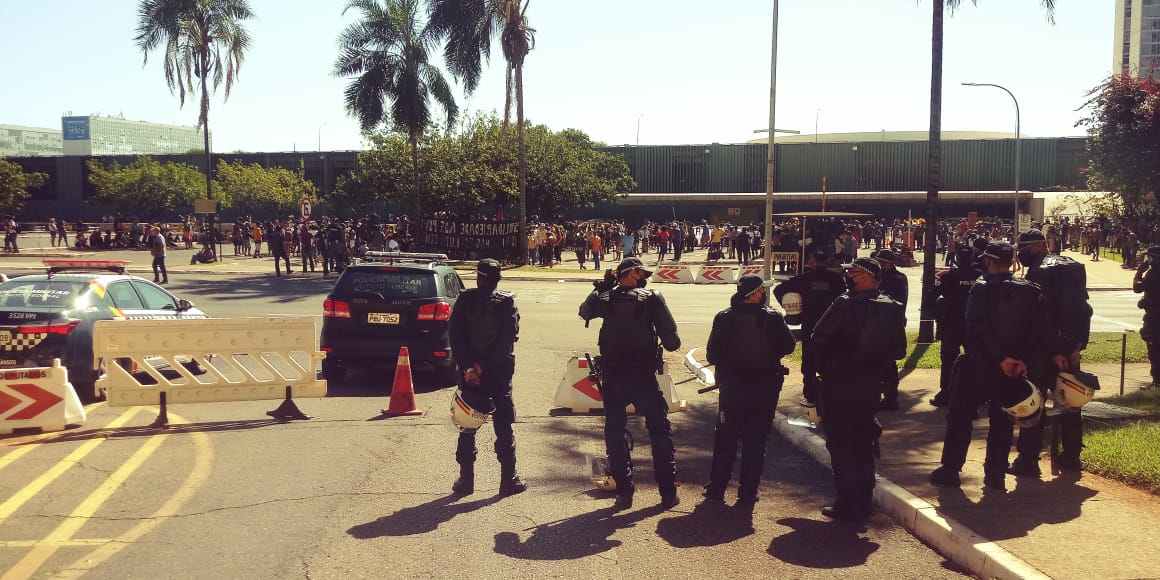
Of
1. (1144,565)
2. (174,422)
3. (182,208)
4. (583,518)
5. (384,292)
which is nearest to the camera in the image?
(1144,565)

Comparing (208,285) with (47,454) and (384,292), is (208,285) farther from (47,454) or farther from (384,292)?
(47,454)

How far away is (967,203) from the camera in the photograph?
203 ft

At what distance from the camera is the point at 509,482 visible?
6.86 m

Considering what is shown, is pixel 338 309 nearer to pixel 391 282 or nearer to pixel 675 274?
pixel 391 282

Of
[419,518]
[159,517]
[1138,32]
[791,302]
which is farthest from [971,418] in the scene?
[1138,32]

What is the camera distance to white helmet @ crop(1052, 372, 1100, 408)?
677cm

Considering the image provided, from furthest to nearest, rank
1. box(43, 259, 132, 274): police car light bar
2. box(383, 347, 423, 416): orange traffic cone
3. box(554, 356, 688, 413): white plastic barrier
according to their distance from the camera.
A: box(43, 259, 132, 274): police car light bar < box(554, 356, 688, 413): white plastic barrier < box(383, 347, 423, 416): orange traffic cone

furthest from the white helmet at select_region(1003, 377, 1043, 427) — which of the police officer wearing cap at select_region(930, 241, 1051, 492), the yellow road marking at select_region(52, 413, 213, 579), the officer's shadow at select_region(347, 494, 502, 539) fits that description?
the yellow road marking at select_region(52, 413, 213, 579)

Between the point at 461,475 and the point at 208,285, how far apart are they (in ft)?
75.4

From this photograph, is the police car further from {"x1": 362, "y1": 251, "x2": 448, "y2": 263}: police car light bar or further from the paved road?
{"x1": 362, "y1": 251, "x2": 448, "y2": 263}: police car light bar

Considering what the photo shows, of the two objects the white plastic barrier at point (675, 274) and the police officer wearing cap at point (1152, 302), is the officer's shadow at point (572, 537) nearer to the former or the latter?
the police officer wearing cap at point (1152, 302)

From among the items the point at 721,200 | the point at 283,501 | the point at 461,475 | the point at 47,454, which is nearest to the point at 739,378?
the point at 461,475

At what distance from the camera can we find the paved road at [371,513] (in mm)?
5391

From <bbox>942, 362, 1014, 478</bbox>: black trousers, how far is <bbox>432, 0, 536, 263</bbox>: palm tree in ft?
92.7
